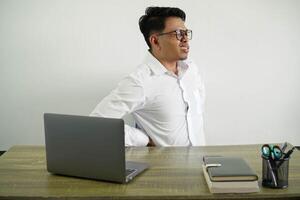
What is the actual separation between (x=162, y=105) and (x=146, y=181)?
0.81m

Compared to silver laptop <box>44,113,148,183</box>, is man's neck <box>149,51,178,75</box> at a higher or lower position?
higher

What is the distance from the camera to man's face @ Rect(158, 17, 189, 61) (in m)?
2.12

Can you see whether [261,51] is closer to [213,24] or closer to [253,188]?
[213,24]

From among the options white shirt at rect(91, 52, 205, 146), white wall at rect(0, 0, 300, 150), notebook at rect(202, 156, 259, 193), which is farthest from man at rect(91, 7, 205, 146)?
notebook at rect(202, 156, 259, 193)

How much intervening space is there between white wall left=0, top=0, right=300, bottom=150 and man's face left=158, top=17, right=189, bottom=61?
0.39m

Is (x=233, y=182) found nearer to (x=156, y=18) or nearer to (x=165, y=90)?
(x=165, y=90)

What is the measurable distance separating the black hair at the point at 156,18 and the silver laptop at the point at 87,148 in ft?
3.32

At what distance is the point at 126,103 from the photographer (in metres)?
1.96

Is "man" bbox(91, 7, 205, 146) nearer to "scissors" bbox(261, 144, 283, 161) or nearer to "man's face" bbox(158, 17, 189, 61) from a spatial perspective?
"man's face" bbox(158, 17, 189, 61)

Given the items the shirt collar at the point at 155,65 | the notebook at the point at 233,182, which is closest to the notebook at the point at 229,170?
the notebook at the point at 233,182

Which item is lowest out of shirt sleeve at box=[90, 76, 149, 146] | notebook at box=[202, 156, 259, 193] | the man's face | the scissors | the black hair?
A: notebook at box=[202, 156, 259, 193]

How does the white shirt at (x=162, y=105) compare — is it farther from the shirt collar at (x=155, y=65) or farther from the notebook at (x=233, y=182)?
the notebook at (x=233, y=182)

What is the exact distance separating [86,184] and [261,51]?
1752mm

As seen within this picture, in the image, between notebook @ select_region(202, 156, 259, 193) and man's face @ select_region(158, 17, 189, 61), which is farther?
man's face @ select_region(158, 17, 189, 61)
